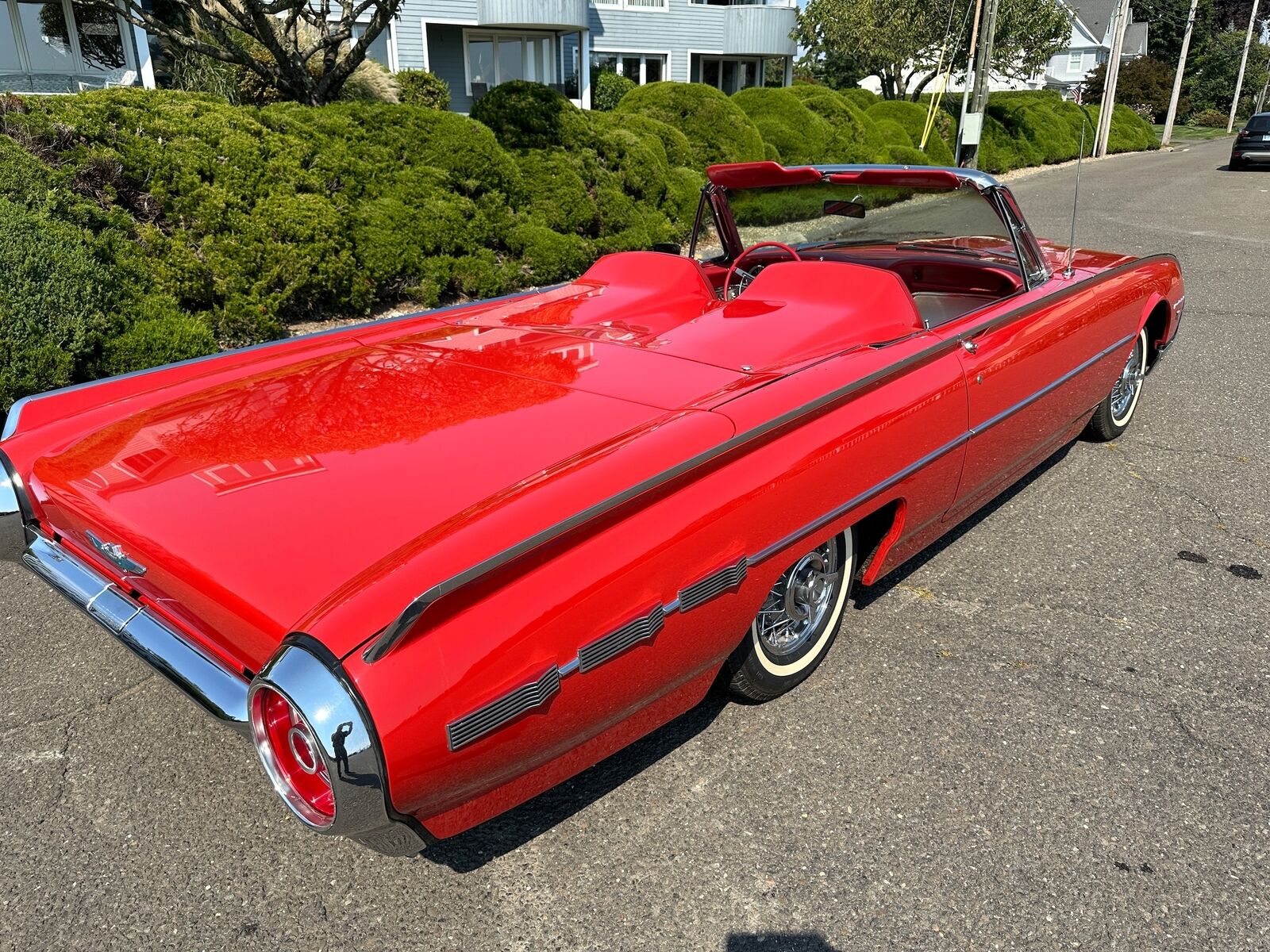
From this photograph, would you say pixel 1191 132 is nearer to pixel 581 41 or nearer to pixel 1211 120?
pixel 1211 120

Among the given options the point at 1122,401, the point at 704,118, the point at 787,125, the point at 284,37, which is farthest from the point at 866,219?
the point at 787,125

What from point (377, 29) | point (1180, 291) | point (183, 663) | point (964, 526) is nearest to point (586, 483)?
point (183, 663)

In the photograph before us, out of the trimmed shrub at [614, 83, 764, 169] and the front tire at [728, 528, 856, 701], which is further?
the trimmed shrub at [614, 83, 764, 169]

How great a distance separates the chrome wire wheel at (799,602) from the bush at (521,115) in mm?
7034

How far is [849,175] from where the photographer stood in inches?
140

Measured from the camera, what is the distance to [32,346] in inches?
192

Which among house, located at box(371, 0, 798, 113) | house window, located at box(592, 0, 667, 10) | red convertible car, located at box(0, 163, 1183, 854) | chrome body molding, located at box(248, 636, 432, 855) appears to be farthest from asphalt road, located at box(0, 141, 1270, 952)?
house window, located at box(592, 0, 667, 10)

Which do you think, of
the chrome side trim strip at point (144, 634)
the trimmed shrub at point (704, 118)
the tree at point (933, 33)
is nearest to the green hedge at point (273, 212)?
the trimmed shrub at point (704, 118)

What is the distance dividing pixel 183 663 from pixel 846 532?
1736mm

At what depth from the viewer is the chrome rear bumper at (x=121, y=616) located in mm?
1888

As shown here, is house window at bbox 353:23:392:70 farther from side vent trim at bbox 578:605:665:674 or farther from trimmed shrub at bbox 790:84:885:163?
side vent trim at bbox 578:605:665:674

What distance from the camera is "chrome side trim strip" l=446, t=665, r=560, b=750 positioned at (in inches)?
64.4

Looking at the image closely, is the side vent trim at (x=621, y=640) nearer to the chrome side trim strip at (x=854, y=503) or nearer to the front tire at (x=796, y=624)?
the chrome side trim strip at (x=854, y=503)

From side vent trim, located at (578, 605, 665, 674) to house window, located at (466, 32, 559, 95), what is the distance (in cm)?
2474
